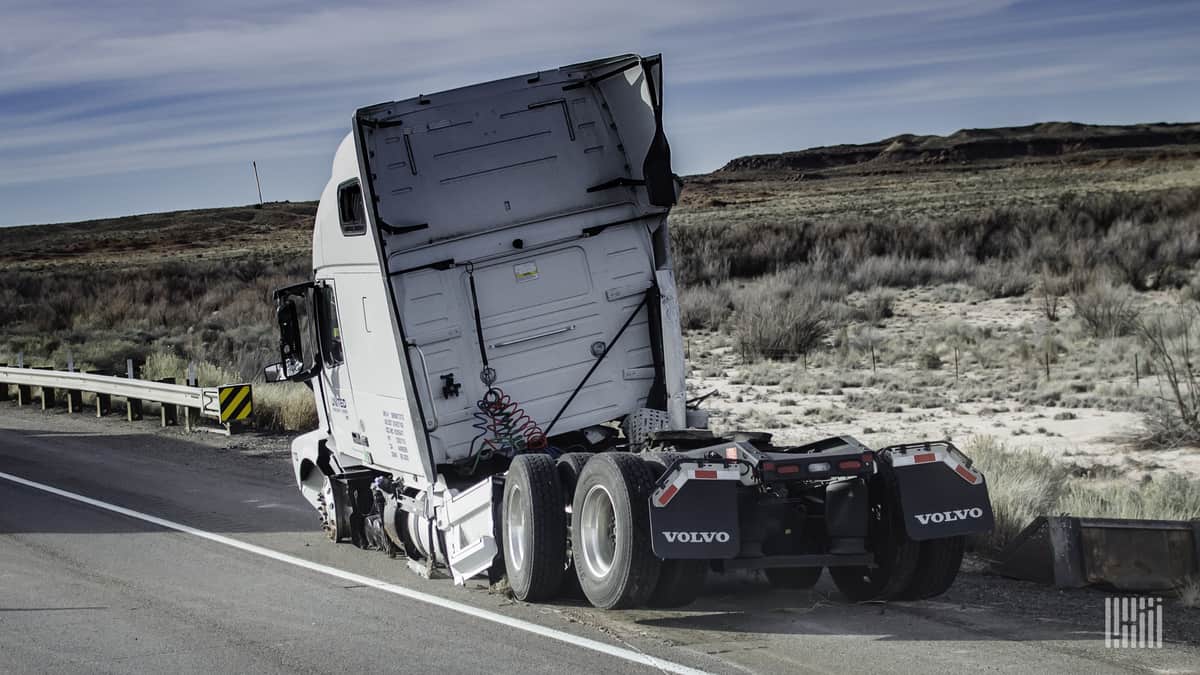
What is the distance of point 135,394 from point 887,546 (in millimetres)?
16255

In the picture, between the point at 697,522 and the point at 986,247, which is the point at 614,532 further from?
the point at 986,247

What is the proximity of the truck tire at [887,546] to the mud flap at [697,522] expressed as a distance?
1091mm

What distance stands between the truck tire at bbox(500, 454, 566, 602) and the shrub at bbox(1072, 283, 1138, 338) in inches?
672

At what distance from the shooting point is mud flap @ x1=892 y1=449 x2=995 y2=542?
797 centimetres

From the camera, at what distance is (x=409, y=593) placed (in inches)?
370

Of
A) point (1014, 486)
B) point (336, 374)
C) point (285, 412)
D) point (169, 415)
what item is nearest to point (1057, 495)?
point (1014, 486)

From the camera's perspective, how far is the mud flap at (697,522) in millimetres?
7559

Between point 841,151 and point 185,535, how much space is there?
184m

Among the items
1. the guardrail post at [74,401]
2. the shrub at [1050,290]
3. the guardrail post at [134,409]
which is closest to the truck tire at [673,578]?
the guardrail post at [134,409]

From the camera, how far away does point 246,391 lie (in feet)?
62.6

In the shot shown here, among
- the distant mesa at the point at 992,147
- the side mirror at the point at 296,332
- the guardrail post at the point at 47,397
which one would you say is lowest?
the guardrail post at the point at 47,397

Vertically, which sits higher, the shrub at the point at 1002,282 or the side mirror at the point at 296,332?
the side mirror at the point at 296,332

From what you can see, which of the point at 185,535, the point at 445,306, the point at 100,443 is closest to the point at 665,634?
the point at 445,306

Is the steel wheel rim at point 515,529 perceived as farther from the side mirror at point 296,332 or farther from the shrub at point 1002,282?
the shrub at point 1002,282
